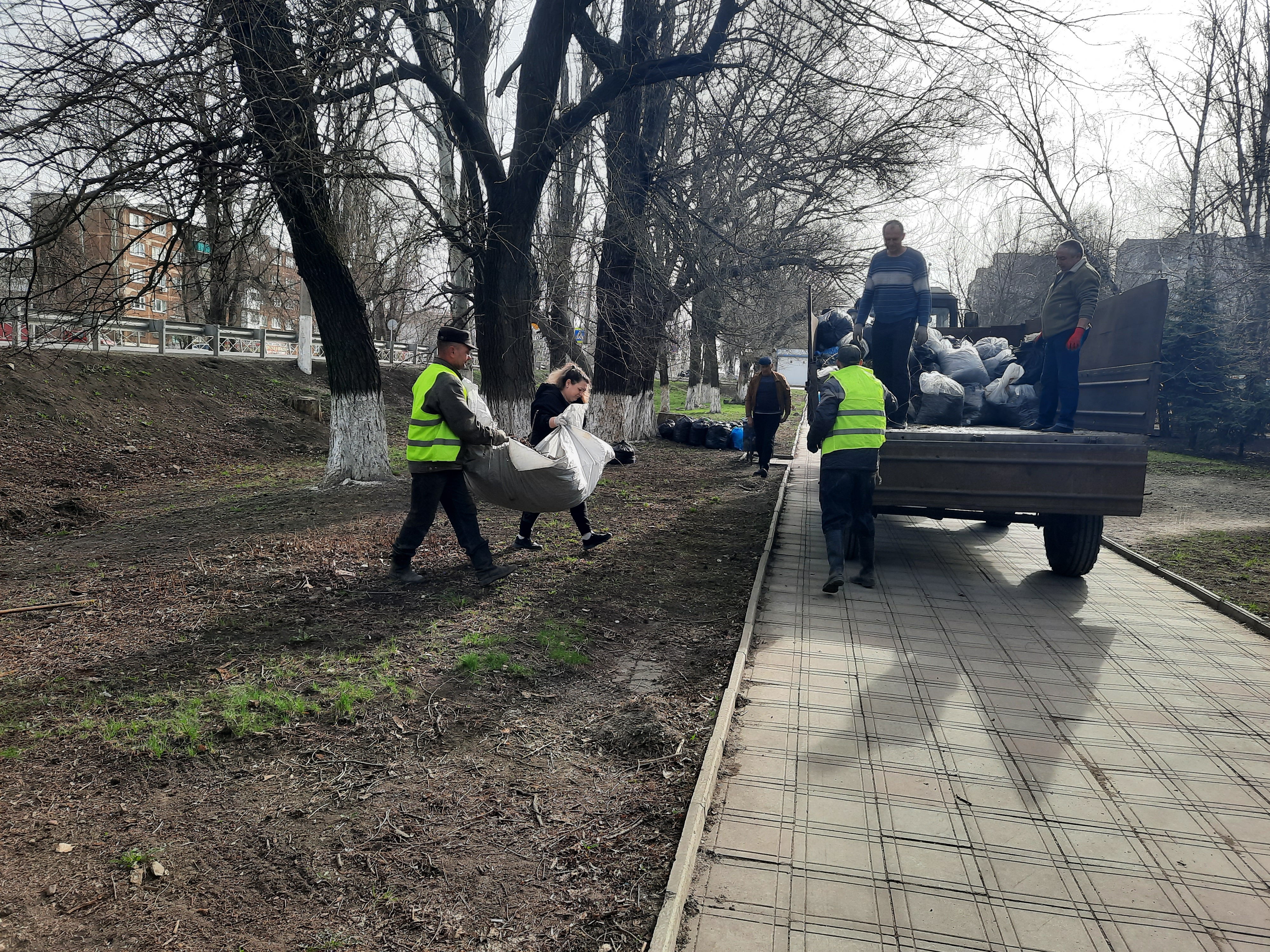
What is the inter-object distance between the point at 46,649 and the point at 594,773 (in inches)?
133

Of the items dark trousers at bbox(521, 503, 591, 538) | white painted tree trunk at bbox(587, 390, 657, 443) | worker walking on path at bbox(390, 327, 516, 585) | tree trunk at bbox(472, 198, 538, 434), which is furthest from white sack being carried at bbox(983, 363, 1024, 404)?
white painted tree trunk at bbox(587, 390, 657, 443)

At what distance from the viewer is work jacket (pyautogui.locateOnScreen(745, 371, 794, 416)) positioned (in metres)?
13.2

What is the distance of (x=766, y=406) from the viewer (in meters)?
13.2

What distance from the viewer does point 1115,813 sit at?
10.4ft

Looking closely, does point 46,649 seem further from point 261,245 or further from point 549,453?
point 261,245

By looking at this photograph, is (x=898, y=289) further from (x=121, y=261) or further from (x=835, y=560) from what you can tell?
(x=121, y=261)

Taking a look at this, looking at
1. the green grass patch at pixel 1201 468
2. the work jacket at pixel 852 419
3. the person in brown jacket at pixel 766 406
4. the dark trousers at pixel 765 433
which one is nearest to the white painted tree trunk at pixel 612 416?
the person in brown jacket at pixel 766 406

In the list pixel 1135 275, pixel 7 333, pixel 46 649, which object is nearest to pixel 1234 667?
pixel 46 649

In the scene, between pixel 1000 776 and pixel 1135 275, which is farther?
pixel 1135 275

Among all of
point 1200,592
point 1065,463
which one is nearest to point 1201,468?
point 1200,592

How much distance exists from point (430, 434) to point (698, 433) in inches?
496

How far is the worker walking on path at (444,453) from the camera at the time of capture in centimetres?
577

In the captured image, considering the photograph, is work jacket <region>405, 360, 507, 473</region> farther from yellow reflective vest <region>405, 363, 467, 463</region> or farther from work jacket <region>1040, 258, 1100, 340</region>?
work jacket <region>1040, 258, 1100, 340</region>

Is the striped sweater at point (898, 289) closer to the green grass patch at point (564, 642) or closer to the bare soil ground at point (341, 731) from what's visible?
the bare soil ground at point (341, 731)
